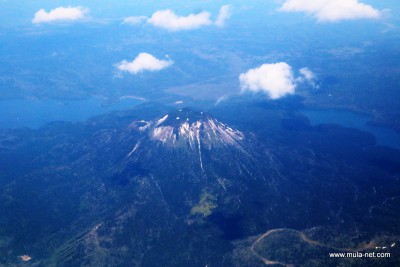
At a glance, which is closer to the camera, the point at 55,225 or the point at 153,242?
the point at 153,242

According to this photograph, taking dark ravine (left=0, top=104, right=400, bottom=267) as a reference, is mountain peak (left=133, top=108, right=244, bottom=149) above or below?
above

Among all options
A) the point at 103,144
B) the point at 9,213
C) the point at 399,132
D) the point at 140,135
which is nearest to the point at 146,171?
the point at 140,135

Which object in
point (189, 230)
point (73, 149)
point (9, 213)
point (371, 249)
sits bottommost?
point (371, 249)

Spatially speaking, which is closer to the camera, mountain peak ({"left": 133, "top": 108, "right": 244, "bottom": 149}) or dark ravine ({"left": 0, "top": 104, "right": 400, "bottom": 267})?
dark ravine ({"left": 0, "top": 104, "right": 400, "bottom": 267})

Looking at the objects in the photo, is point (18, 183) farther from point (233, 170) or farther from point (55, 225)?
point (233, 170)

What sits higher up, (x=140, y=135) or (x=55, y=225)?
(x=140, y=135)

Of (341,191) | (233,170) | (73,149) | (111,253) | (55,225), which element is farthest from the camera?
(73,149)

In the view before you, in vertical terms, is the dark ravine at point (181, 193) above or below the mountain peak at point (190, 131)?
below

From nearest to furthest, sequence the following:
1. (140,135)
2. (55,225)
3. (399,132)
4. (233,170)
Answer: (55,225) < (233,170) < (140,135) < (399,132)

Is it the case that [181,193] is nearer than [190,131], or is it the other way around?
[181,193]

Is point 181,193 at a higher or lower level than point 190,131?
lower

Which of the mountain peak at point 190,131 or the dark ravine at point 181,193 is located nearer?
the dark ravine at point 181,193
